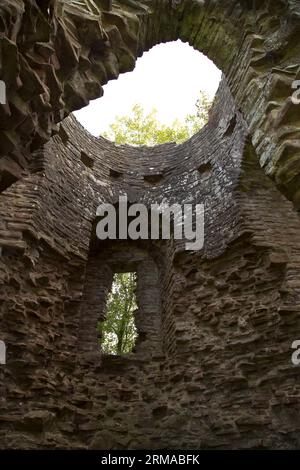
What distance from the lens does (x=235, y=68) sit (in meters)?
5.05

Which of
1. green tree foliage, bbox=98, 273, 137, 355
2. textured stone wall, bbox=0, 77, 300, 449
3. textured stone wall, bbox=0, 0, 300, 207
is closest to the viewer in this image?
textured stone wall, bbox=0, 0, 300, 207

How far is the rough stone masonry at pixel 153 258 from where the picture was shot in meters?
3.62

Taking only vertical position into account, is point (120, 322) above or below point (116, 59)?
below

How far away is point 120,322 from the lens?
12688 mm

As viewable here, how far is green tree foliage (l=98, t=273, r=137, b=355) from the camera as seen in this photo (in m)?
12.4

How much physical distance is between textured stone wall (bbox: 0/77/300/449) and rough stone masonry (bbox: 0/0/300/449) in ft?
0.07

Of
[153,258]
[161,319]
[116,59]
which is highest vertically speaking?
[116,59]

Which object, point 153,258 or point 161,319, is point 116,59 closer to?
point 161,319

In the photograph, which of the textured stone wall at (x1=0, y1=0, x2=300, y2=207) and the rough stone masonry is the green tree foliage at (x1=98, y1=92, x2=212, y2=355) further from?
the textured stone wall at (x1=0, y1=0, x2=300, y2=207)

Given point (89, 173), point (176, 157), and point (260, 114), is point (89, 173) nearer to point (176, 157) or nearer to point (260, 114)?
point (176, 157)

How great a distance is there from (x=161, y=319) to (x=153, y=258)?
1.52m

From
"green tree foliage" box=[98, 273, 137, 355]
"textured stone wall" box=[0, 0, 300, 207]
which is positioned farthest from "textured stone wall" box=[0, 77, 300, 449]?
"green tree foliage" box=[98, 273, 137, 355]

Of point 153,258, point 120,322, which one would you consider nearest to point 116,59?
point 153,258
